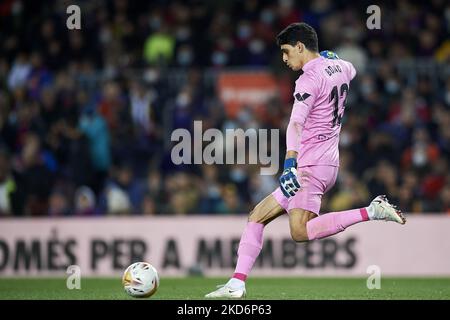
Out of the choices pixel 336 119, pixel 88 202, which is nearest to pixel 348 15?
pixel 88 202

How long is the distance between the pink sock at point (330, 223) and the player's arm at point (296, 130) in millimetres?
464

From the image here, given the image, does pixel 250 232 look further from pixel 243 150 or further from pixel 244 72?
pixel 244 72

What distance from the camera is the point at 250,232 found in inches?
388

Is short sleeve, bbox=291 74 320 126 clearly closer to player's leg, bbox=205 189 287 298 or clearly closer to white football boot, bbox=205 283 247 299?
player's leg, bbox=205 189 287 298

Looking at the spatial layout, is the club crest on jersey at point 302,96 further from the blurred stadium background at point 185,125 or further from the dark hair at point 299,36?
the blurred stadium background at point 185,125

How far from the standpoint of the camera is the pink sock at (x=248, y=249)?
32.0 feet

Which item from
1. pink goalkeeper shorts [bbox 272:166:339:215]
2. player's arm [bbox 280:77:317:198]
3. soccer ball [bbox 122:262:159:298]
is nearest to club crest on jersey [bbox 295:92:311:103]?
player's arm [bbox 280:77:317:198]

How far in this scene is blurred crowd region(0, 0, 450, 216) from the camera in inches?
645

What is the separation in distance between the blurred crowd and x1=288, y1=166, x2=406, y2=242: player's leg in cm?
618

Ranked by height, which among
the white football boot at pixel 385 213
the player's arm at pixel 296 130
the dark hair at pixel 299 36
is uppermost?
the dark hair at pixel 299 36

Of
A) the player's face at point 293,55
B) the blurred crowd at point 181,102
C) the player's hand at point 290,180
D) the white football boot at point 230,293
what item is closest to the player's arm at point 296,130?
the player's hand at point 290,180

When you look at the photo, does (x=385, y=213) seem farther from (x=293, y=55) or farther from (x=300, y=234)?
(x=293, y=55)

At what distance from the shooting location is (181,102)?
17.5 m
